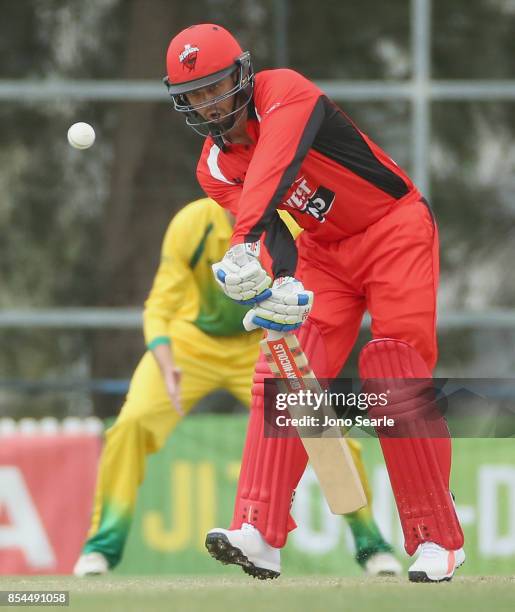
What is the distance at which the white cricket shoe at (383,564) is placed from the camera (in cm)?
691

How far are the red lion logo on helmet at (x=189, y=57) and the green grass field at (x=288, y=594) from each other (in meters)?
1.75

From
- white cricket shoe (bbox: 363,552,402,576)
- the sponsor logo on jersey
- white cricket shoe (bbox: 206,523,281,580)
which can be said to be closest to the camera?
white cricket shoe (bbox: 206,523,281,580)

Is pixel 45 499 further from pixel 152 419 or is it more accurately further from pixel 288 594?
pixel 288 594

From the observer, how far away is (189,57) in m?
5.09

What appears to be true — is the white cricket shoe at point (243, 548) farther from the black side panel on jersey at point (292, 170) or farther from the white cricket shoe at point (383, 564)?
the white cricket shoe at point (383, 564)

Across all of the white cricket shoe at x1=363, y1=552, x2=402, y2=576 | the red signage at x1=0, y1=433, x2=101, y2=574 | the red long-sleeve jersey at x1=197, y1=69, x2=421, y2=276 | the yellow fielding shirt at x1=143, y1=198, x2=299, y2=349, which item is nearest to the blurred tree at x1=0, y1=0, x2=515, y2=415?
the red signage at x1=0, y1=433, x2=101, y2=574

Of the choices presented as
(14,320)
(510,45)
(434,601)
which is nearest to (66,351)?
(14,320)

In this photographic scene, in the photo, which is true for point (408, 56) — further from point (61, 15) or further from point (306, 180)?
point (306, 180)

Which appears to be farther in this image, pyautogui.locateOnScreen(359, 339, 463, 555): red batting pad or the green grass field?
pyautogui.locateOnScreen(359, 339, 463, 555): red batting pad

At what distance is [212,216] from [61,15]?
4002mm

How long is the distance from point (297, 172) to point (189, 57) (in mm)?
542

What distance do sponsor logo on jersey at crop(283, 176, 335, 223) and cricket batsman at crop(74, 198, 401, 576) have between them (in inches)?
63.6

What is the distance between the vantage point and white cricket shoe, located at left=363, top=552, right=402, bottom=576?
272 inches

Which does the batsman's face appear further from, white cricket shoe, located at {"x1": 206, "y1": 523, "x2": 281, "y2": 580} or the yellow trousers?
the yellow trousers
